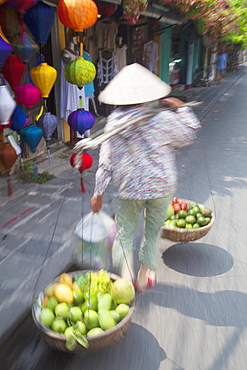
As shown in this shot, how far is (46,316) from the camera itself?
2076mm

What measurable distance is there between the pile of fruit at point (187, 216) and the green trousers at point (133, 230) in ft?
2.17

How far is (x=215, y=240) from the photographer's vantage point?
3.72 m

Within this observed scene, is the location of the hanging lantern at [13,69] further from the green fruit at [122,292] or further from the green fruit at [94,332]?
the green fruit at [94,332]

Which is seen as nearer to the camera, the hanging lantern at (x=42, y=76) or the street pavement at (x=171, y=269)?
the street pavement at (x=171, y=269)

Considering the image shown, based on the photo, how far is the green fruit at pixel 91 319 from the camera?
2043 mm

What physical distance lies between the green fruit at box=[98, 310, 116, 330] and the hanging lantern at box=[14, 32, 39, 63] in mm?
3164

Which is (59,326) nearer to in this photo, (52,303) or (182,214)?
(52,303)

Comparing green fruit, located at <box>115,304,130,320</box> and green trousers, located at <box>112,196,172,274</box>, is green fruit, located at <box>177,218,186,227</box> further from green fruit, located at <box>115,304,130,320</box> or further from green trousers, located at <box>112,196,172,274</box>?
green fruit, located at <box>115,304,130,320</box>

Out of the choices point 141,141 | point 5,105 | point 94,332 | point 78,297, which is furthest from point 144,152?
point 5,105

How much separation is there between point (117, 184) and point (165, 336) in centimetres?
112

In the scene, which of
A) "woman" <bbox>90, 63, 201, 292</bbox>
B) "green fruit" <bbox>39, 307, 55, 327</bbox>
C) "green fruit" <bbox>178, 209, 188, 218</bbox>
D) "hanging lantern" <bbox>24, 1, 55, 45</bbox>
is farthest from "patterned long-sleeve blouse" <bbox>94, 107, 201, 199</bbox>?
"hanging lantern" <bbox>24, 1, 55, 45</bbox>

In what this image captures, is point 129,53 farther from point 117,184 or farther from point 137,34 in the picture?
point 117,184

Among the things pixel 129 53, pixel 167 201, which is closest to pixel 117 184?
pixel 167 201

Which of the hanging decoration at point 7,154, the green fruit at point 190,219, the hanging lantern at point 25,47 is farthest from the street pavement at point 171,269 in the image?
the hanging lantern at point 25,47
